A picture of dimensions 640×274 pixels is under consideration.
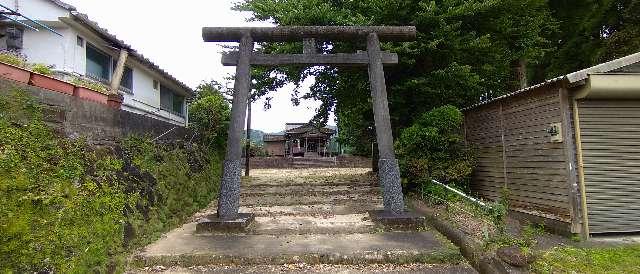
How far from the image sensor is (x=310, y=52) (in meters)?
8.00

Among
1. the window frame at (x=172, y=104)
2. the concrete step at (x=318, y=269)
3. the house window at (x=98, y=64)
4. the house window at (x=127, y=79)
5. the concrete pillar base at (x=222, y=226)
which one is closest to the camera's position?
the concrete step at (x=318, y=269)

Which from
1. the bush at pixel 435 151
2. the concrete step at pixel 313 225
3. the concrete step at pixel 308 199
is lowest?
the concrete step at pixel 313 225


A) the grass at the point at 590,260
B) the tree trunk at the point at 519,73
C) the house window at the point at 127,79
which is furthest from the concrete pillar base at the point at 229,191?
the tree trunk at the point at 519,73

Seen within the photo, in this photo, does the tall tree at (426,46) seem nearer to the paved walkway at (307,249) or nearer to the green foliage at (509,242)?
the paved walkway at (307,249)

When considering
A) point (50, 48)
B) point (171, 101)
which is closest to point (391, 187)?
point (50, 48)

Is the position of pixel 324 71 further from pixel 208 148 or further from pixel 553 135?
pixel 553 135

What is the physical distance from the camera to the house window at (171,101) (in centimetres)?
1845

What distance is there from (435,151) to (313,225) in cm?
392

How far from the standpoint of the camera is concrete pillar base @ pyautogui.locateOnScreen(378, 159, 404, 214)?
738 centimetres

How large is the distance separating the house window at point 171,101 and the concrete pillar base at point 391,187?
13863 millimetres

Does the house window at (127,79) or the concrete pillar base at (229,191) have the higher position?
the house window at (127,79)

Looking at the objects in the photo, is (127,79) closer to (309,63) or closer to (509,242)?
(309,63)

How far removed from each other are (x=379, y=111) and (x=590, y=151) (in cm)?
403

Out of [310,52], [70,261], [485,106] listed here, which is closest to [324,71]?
[310,52]
